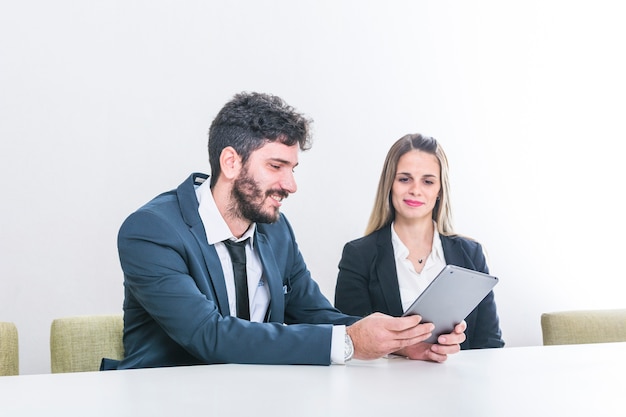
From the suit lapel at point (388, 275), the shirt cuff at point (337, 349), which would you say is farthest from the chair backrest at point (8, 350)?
the suit lapel at point (388, 275)

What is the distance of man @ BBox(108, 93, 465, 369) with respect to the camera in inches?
76.7

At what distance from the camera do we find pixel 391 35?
4121 millimetres

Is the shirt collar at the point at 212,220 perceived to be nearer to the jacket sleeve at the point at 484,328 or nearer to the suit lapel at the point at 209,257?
the suit lapel at the point at 209,257

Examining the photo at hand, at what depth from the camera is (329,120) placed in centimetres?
392

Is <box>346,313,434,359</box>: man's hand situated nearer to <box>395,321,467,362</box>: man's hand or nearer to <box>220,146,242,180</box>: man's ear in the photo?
<box>395,321,467,362</box>: man's hand

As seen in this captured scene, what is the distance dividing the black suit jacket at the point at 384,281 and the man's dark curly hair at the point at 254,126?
34.4 inches

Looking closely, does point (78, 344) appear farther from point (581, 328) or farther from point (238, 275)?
point (581, 328)

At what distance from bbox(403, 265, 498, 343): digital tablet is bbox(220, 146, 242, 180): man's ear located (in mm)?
801

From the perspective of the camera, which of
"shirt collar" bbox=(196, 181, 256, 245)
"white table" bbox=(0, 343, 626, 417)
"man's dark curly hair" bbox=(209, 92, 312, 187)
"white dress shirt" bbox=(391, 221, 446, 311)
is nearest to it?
"white table" bbox=(0, 343, 626, 417)

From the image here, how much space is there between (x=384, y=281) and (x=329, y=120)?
1.08 metres

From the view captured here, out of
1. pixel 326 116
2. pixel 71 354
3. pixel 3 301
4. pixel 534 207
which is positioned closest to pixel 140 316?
pixel 71 354

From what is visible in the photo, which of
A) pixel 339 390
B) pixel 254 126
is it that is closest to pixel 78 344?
pixel 254 126

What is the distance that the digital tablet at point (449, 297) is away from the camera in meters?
1.85

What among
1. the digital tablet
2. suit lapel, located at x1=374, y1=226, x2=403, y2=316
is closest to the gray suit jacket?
the digital tablet
